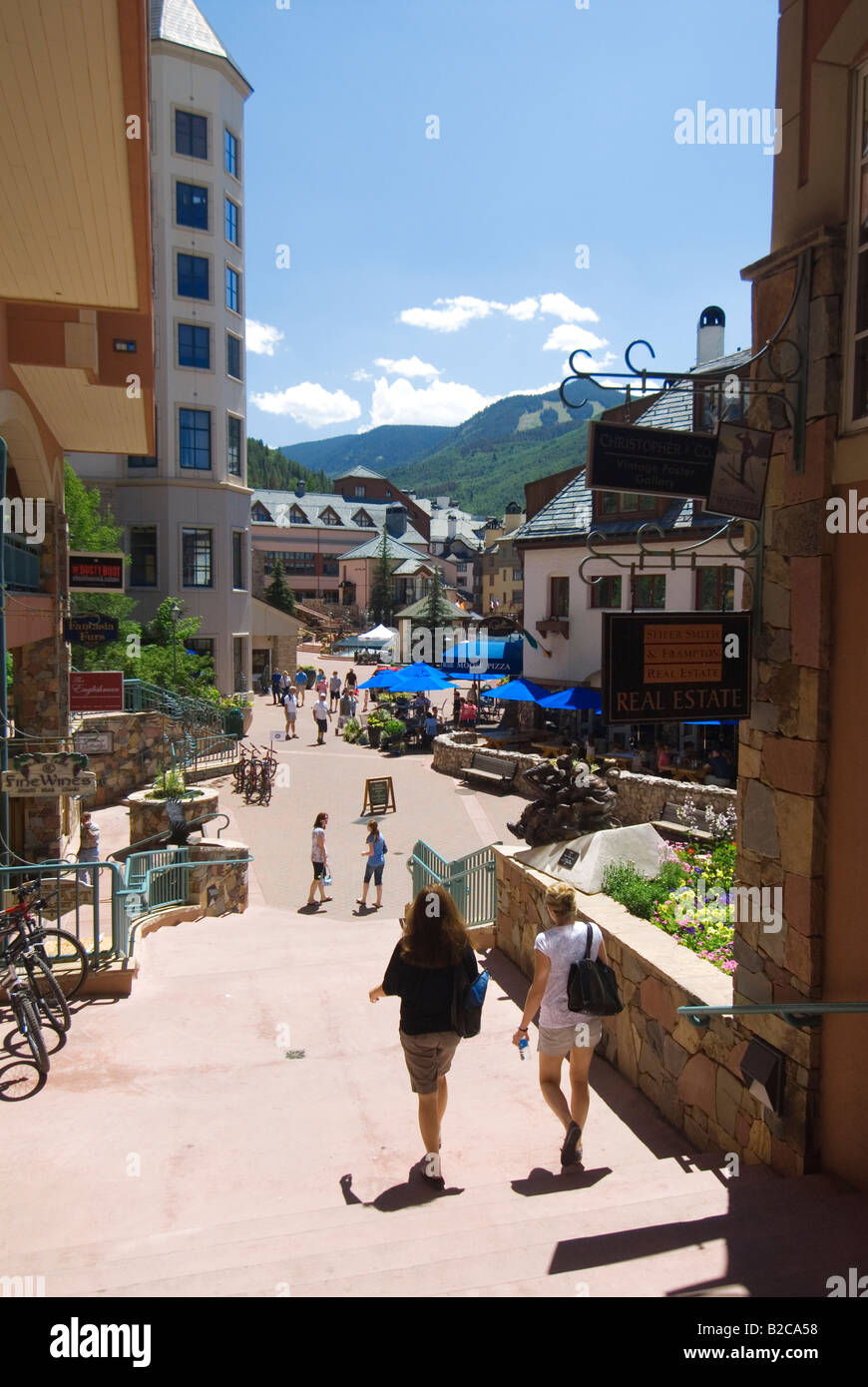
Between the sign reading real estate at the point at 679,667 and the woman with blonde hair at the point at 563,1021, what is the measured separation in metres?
1.20

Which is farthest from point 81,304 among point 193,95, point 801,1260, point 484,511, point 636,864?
point 484,511

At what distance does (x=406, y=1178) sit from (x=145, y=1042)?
265 centimetres

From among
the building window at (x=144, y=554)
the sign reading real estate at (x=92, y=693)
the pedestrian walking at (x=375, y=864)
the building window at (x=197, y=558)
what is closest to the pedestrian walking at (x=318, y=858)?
the pedestrian walking at (x=375, y=864)

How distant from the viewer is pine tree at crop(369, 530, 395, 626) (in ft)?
235

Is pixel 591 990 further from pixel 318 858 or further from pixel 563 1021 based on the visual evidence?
pixel 318 858

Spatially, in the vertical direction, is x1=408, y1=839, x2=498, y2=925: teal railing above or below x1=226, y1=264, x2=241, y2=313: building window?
below

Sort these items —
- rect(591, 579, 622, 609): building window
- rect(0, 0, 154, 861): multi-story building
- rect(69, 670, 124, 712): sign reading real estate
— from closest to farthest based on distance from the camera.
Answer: rect(0, 0, 154, 861): multi-story building → rect(69, 670, 124, 712): sign reading real estate → rect(591, 579, 622, 609): building window

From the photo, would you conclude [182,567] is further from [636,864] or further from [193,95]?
[636,864]

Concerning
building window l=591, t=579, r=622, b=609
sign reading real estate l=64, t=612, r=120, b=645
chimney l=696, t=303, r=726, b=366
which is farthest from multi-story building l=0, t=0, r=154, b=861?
chimney l=696, t=303, r=726, b=366

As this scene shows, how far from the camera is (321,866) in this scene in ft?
42.4

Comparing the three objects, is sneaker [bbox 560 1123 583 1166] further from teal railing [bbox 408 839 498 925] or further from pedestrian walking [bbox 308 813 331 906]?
pedestrian walking [bbox 308 813 331 906]

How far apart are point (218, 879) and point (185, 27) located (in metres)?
27.3

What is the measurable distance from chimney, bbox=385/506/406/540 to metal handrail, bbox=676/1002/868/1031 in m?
85.7

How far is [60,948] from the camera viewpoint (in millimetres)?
7605
